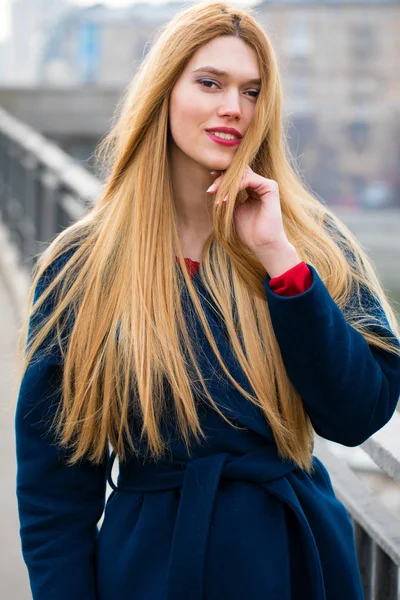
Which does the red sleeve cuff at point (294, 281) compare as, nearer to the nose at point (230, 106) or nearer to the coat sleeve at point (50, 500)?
the nose at point (230, 106)

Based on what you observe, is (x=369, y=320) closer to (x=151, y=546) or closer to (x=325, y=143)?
(x=151, y=546)

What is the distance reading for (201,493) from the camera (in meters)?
1.51

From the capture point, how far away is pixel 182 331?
163cm

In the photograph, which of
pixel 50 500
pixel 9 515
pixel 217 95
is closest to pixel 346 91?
pixel 9 515

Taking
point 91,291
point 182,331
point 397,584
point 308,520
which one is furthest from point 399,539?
point 91,291

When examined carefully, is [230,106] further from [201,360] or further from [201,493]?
[201,493]

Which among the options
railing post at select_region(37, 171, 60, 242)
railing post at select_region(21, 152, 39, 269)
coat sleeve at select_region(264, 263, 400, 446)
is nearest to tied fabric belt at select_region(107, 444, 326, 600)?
coat sleeve at select_region(264, 263, 400, 446)

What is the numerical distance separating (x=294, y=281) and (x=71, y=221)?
2708 mm

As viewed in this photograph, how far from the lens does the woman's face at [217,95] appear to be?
165cm

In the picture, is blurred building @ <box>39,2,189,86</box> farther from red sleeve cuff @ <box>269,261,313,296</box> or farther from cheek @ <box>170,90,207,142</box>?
red sleeve cuff @ <box>269,261,313,296</box>

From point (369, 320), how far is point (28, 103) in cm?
1629

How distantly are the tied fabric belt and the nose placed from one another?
61 cm

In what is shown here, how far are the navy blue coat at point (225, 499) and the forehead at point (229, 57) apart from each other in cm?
41

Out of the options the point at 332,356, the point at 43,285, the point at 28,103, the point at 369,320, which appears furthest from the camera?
the point at 28,103
